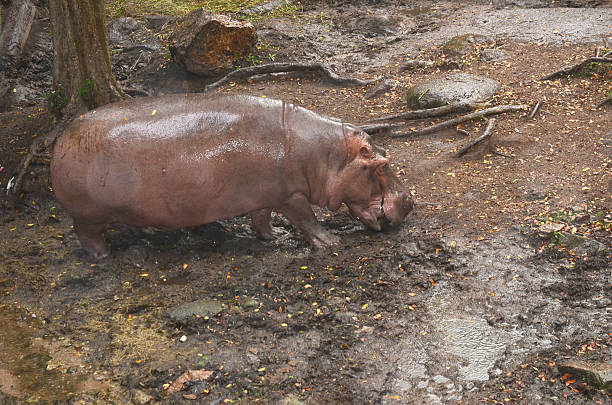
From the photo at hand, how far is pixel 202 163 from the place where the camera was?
616 cm

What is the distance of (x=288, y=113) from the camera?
255 inches

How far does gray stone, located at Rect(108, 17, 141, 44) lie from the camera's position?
13.1 meters

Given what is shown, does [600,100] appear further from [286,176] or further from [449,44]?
[286,176]

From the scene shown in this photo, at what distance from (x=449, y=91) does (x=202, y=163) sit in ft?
15.5

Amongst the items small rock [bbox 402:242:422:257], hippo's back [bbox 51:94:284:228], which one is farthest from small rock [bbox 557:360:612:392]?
hippo's back [bbox 51:94:284:228]

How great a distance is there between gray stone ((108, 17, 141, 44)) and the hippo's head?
8.16 metres

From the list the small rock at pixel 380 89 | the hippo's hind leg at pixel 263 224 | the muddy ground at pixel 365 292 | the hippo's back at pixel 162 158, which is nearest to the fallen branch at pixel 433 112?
the muddy ground at pixel 365 292

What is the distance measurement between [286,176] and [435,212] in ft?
6.03

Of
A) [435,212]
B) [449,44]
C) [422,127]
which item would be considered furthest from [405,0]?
[435,212]

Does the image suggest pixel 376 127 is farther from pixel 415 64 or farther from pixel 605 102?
pixel 605 102

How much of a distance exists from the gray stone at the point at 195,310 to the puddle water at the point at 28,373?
102 centimetres

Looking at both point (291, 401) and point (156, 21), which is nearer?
point (291, 401)

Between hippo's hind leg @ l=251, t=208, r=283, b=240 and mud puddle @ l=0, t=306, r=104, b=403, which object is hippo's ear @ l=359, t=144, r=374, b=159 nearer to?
hippo's hind leg @ l=251, t=208, r=283, b=240

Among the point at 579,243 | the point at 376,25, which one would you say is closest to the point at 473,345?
the point at 579,243
